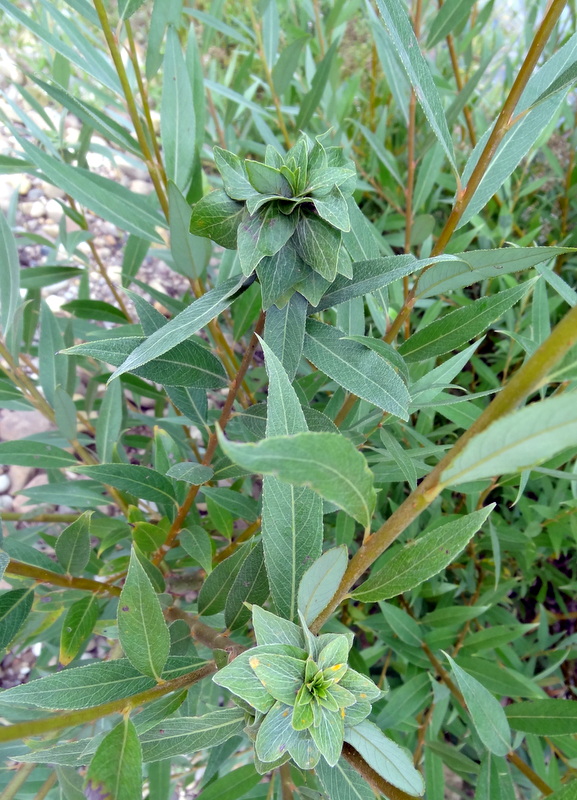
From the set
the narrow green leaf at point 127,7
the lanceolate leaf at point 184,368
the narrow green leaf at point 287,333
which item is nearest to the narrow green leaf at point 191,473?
the lanceolate leaf at point 184,368

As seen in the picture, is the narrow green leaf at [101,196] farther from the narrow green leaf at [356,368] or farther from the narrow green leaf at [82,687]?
the narrow green leaf at [82,687]

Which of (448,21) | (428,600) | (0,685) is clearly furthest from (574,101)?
(0,685)

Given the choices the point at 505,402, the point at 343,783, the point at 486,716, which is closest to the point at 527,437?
the point at 505,402

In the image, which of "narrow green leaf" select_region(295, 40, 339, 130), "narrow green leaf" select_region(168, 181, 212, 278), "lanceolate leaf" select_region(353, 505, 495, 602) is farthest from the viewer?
"narrow green leaf" select_region(295, 40, 339, 130)

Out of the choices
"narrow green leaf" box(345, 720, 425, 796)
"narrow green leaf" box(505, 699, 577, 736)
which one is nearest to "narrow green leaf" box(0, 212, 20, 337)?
"narrow green leaf" box(345, 720, 425, 796)

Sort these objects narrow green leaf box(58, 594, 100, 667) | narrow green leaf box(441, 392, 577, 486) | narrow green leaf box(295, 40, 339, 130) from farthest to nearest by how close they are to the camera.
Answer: narrow green leaf box(295, 40, 339, 130)
narrow green leaf box(58, 594, 100, 667)
narrow green leaf box(441, 392, 577, 486)

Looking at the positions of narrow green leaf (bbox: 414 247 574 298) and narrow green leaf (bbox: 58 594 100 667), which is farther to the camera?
narrow green leaf (bbox: 58 594 100 667)

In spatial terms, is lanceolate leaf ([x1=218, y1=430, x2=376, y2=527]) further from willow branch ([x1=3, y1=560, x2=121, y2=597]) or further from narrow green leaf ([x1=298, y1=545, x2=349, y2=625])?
willow branch ([x1=3, y1=560, x2=121, y2=597])
